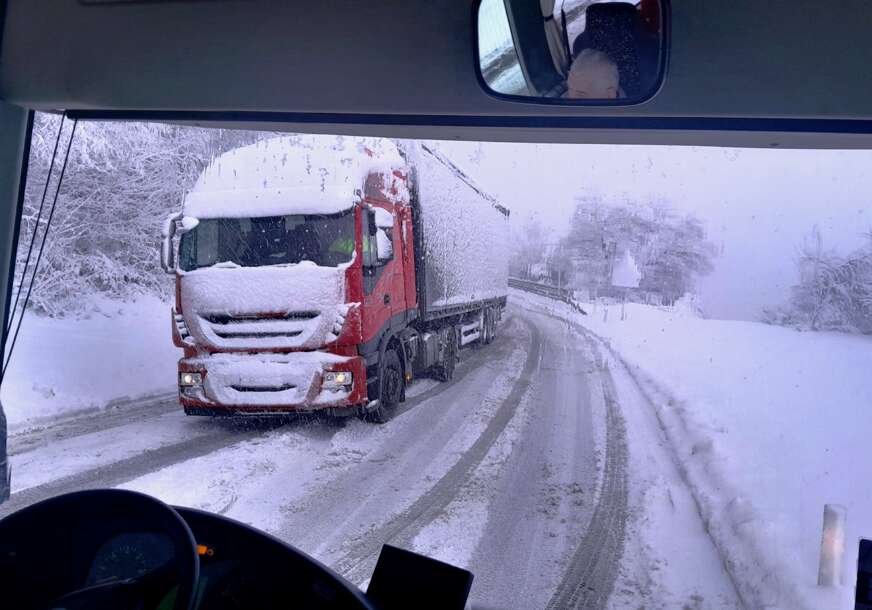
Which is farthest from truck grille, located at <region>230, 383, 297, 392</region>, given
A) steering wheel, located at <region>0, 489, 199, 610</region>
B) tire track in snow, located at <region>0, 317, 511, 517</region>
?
steering wheel, located at <region>0, 489, 199, 610</region>

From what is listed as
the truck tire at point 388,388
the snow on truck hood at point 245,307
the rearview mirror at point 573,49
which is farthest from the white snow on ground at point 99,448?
the rearview mirror at point 573,49

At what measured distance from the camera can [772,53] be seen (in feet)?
7.62

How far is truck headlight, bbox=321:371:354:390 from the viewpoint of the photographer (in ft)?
17.4

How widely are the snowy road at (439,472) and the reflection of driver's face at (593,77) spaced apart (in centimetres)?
205

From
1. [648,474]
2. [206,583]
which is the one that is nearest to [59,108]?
[206,583]

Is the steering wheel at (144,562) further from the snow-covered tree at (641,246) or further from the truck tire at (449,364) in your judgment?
the truck tire at (449,364)

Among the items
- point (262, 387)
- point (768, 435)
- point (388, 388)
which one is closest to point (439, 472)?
point (262, 387)

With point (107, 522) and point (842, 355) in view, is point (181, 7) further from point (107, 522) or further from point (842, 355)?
point (842, 355)

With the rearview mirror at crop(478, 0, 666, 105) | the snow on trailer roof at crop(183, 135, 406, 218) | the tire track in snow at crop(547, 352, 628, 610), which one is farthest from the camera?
the snow on trailer roof at crop(183, 135, 406, 218)

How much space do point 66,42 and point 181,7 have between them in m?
0.52

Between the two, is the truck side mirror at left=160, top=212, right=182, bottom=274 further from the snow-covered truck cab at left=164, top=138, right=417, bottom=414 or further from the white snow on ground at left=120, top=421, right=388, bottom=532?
the white snow on ground at left=120, top=421, right=388, bottom=532

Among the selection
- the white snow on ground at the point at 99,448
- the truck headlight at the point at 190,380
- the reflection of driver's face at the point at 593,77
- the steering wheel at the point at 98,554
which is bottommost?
the white snow on ground at the point at 99,448

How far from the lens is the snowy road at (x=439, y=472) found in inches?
142

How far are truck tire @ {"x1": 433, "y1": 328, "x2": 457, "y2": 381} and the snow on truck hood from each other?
134 cm
